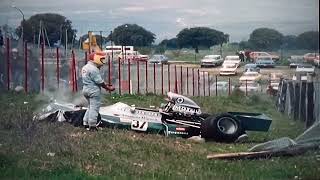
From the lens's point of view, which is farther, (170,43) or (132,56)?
(132,56)

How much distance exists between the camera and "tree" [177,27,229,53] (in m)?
10.6

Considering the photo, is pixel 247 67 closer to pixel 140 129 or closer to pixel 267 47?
pixel 267 47

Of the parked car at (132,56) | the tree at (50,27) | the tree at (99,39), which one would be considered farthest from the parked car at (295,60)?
the tree at (50,27)

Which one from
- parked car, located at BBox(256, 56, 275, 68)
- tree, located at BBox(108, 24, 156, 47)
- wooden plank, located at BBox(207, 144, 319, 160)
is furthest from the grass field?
tree, located at BBox(108, 24, 156, 47)

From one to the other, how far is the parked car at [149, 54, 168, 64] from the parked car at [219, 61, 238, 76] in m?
0.64

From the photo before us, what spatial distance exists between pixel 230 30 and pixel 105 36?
56.8 inches

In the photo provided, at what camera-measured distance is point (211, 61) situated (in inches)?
430

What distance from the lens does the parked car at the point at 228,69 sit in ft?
A: 35.7

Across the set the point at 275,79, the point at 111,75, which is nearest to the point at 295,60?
the point at 275,79

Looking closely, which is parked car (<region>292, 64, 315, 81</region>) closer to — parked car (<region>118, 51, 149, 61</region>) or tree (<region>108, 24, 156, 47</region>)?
tree (<region>108, 24, 156, 47</region>)

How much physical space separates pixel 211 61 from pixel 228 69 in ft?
0.73

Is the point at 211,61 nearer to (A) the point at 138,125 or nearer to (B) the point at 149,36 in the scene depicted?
(B) the point at 149,36

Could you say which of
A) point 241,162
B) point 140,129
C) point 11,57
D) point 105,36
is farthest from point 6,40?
point 241,162

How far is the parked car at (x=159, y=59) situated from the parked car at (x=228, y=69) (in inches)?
25.3
